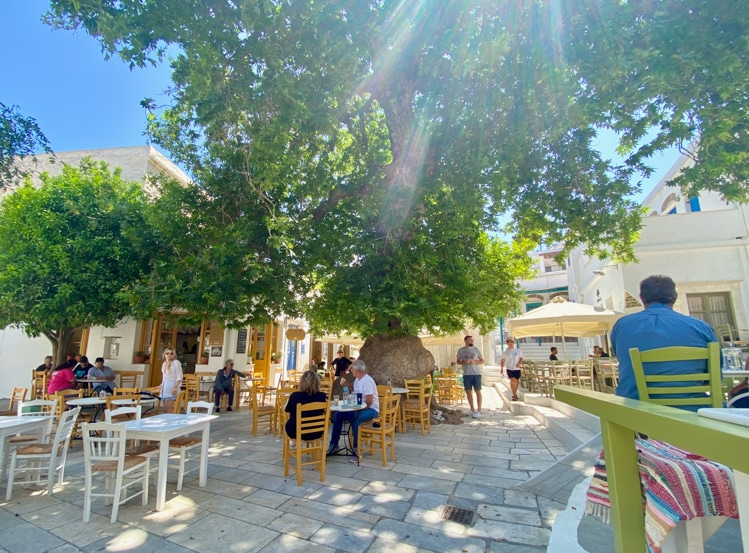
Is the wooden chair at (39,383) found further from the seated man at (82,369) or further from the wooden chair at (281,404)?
the wooden chair at (281,404)

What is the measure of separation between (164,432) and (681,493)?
403cm

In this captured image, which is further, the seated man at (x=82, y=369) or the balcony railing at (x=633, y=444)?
the seated man at (x=82, y=369)

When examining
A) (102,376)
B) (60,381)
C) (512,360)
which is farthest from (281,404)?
(102,376)

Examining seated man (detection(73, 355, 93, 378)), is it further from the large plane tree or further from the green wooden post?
the green wooden post

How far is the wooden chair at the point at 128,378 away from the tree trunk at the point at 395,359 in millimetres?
7824

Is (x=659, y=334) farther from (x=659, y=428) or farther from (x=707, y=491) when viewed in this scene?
(x=659, y=428)

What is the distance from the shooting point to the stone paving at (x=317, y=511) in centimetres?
296

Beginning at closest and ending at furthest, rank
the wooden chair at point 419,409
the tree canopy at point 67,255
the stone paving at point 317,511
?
the stone paving at point 317,511, the wooden chair at point 419,409, the tree canopy at point 67,255

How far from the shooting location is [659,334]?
229cm

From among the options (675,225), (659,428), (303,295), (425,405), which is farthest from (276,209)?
(675,225)

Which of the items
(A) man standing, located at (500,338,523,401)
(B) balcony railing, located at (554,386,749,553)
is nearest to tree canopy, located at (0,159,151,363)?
(A) man standing, located at (500,338,523,401)

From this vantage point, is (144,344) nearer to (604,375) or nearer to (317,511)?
(317,511)

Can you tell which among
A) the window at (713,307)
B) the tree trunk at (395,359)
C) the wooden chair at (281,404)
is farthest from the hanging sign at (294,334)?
the window at (713,307)

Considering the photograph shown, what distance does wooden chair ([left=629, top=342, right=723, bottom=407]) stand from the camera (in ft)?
6.49
